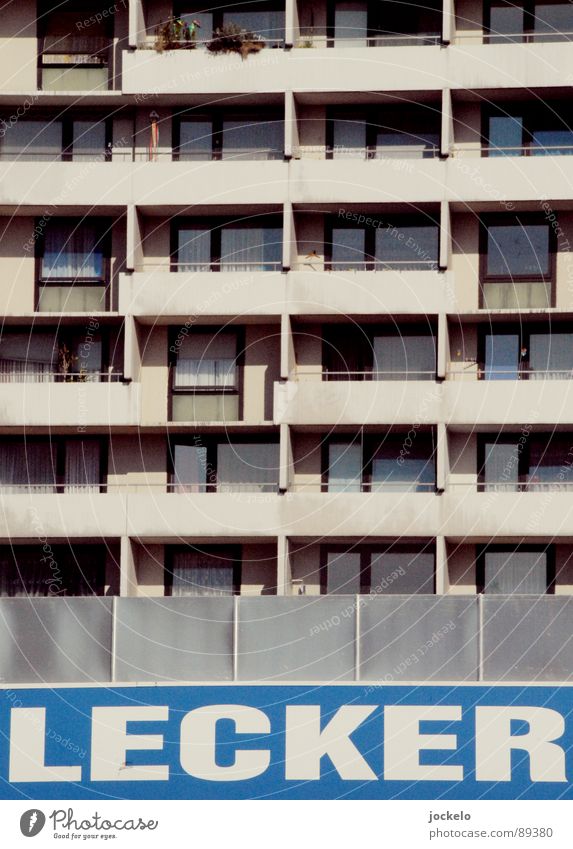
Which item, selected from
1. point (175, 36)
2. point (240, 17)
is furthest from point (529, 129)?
point (175, 36)

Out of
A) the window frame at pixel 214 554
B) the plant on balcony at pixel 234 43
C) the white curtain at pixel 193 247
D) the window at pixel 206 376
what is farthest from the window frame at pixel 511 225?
the window frame at pixel 214 554

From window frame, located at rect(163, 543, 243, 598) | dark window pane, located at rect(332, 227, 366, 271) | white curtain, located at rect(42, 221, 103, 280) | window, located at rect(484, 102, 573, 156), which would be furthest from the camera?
white curtain, located at rect(42, 221, 103, 280)

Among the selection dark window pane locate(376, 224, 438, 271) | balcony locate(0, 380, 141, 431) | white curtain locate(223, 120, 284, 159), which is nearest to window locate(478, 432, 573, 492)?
dark window pane locate(376, 224, 438, 271)

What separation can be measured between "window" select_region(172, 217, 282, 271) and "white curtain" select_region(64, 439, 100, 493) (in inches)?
208

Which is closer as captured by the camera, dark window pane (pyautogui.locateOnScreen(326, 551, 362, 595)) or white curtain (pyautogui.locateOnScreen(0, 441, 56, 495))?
dark window pane (pyautogui.locateOnScreen(326, 551, 362, 595))

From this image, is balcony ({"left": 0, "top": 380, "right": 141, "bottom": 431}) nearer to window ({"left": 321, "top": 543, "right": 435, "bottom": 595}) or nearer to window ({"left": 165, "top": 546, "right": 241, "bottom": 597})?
window ({"left": 165, "top": 546, "right": 241, "bottom": 597})

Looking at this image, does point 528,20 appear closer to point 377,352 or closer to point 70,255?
point 377,352

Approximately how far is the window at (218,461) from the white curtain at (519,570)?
6.35 m

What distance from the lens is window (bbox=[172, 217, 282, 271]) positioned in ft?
193

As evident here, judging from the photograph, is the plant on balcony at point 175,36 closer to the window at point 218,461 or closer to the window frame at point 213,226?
the window frame at point 213,226

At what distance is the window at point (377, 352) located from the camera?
58562 millimetres

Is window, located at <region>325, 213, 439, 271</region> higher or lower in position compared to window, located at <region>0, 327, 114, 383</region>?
higher

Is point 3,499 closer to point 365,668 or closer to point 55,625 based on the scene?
point 55,625

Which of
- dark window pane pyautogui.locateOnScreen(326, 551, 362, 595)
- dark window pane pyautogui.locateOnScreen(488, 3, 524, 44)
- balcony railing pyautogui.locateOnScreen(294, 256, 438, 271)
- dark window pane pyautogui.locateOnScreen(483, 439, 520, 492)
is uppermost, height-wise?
dark window pane pyautogui.locateOnScreen(488, 3, 524, 44)
